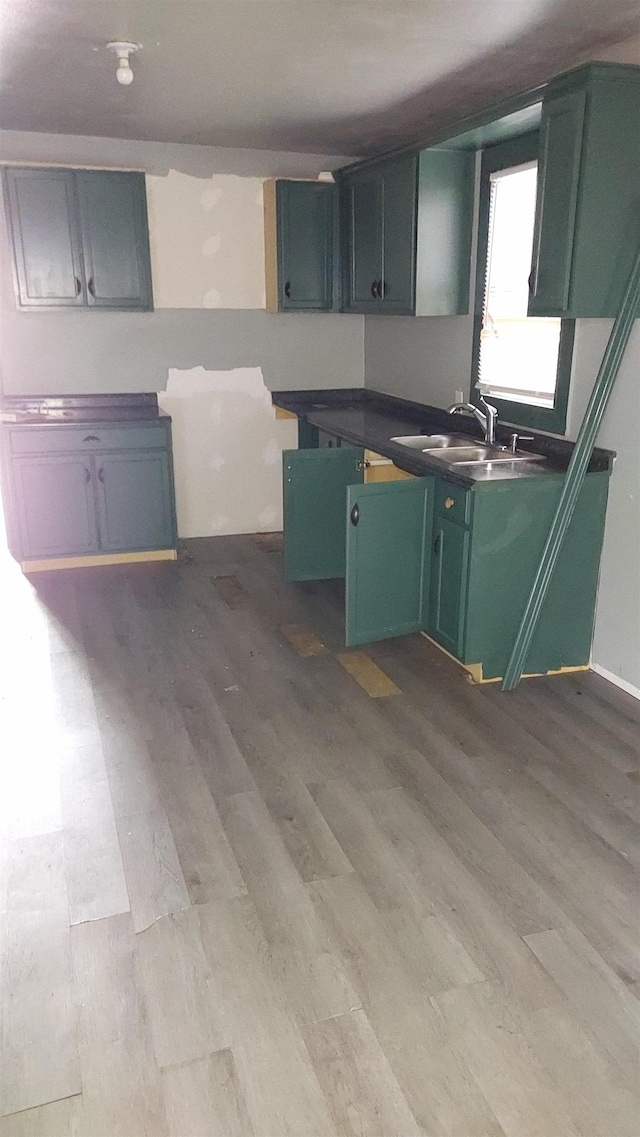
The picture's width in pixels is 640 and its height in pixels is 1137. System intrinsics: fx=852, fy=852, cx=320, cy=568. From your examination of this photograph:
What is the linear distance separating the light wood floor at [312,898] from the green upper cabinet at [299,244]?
252 cm

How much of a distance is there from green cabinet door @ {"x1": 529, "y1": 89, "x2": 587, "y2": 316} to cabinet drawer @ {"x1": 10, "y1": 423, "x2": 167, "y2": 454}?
250 centimetres

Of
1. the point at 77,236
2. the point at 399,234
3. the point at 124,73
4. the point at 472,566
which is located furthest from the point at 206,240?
the point at 472,566

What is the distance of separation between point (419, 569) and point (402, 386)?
1880mm

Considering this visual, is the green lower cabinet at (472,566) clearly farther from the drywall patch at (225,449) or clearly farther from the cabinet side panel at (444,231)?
the drywall patch at (225,449)

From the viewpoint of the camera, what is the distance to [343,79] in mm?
3547

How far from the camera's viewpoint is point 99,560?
512 centimetres

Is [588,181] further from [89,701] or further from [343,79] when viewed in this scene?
[89,701]

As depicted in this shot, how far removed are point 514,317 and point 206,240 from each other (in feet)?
7.32

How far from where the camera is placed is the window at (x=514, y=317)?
3654 millimetres

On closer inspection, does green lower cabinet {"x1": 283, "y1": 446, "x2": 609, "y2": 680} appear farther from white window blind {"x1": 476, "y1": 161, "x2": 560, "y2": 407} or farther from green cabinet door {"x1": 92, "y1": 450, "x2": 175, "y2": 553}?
green cabinet door {"x1": 92, "y1": 450, "x2": 175, "y2": 553}

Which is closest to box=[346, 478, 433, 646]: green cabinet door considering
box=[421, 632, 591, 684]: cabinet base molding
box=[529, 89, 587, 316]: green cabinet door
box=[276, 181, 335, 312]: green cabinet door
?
box=[421, 632, 591, 684]: cabinet base molding

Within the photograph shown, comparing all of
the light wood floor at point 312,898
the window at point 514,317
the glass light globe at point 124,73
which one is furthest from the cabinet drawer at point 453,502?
the glass light globe at point 124,73

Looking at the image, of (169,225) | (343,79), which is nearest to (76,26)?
(343,79)

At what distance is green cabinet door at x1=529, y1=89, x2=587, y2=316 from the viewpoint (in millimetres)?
2953
